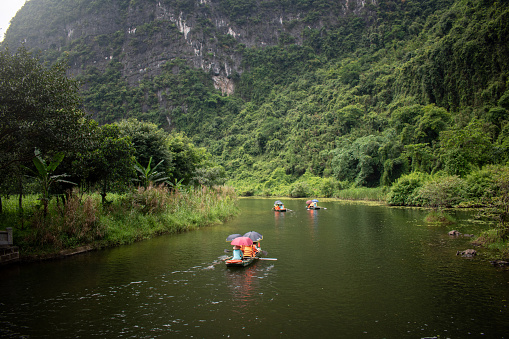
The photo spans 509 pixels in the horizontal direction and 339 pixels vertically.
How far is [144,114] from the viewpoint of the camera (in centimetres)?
11419

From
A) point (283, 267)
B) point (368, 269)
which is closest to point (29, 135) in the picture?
point (283, 267)

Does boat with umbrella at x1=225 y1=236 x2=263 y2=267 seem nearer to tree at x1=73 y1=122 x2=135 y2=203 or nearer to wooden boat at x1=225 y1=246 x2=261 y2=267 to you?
wooden boat at x1=225 y1=246 x2=261 y2=267

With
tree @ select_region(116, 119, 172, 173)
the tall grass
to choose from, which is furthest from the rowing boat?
the tall grass

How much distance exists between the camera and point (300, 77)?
12481cm

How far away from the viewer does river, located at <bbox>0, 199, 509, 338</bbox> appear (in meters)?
8.17

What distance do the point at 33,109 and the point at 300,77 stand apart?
4689 inches

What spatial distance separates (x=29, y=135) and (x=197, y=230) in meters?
13.4

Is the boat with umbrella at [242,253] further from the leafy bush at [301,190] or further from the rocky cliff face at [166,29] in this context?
the rocky cliff face at [166,29]

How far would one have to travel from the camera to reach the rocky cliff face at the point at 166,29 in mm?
120938

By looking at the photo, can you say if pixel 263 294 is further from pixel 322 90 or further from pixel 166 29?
pixel 166 29

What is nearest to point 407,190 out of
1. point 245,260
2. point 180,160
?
point 180,160

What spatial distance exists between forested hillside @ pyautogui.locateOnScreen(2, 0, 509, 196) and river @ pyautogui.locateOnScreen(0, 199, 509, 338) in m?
26.0

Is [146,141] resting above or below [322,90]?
below

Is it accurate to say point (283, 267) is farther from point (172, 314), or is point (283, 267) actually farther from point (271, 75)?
point (271, 75)
